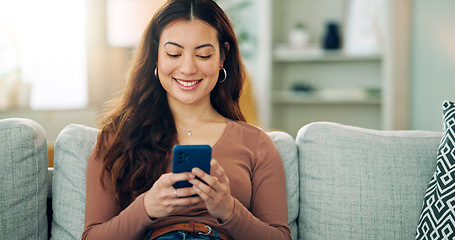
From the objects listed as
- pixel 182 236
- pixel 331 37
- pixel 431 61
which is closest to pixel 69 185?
pixel 182 236

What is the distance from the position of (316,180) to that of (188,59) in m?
0.56

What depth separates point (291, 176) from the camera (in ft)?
4.87

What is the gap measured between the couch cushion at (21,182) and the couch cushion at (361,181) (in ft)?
2.65

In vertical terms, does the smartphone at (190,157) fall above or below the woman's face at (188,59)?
below

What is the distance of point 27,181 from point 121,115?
332 mm

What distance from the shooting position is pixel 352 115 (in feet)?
14.6

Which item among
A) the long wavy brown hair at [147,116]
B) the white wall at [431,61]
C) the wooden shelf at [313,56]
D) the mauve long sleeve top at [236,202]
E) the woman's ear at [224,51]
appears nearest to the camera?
the mauve long sleeve top at [236,202]

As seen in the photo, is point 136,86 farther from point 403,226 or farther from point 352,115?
point 352,115

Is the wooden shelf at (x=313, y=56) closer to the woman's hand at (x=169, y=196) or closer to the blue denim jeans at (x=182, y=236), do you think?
the blue denim jeans at (x=182, y=236)

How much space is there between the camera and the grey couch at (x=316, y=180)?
1.34 meters

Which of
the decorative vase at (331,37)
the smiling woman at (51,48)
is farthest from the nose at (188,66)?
the smiling woman at (51,48)

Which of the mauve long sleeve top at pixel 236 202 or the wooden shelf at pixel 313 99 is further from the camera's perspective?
the wooden shelf at pixel 313 99

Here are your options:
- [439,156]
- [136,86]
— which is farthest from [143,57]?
[439,156]

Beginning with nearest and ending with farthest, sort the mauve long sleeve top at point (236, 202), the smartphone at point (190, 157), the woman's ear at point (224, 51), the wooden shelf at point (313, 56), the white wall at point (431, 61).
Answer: the smartphone at point (190, 157) < the mauve long sleeve top at point (236, 202) < the woman's ear at point (224, 51) < the white wall at point (431, 61) < the wooden shelf at point (313, 56)
